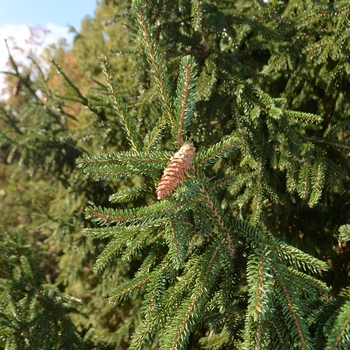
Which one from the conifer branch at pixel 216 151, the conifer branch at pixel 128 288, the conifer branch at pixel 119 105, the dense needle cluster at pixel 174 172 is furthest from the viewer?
the conifer branch at pixel 128 288

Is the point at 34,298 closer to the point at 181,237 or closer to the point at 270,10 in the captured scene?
the point at 181,237

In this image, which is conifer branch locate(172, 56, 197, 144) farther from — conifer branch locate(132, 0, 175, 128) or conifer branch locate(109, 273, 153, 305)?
conifer branch locate(109, 273, 153, 305)

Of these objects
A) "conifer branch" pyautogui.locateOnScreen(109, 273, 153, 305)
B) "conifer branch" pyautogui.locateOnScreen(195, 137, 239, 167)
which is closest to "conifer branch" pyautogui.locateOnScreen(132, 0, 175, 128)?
"conifer branch" pyautogui.locateOnScreen(195, 137, 239, 167)

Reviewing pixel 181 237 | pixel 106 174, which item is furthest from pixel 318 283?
pixel 106 174

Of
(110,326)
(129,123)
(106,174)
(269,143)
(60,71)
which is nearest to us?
Result: (106,174)

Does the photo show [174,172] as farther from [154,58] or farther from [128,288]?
[128,288]

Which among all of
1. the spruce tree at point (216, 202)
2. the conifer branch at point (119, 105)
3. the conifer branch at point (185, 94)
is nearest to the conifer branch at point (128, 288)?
the spruce tree at point (216, 202)

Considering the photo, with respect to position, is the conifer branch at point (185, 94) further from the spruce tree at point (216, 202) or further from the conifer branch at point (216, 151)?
the conifer branch at point (216, 151)
